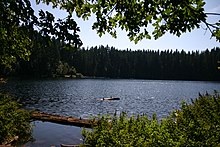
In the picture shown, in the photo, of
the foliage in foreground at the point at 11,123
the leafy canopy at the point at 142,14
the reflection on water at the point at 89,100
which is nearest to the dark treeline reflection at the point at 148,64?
the reflection on water at the point at 89,100

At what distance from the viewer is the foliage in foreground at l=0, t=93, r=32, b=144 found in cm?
1387

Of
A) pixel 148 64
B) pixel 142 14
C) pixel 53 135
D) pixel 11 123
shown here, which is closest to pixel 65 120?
pixel 53 135

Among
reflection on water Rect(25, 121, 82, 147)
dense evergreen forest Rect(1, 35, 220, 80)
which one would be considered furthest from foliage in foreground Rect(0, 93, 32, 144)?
dense evergreen forest Rect(1, 35, 220, 80)

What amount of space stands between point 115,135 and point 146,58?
168058mm

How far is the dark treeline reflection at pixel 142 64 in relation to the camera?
14812 centimetres

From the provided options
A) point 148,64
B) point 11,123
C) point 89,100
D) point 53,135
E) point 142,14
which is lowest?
point 89,100

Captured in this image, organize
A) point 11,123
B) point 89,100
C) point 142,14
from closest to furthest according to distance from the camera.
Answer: point 142,14 < point 11,123 < point 89,100

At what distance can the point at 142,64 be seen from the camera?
6816 inches

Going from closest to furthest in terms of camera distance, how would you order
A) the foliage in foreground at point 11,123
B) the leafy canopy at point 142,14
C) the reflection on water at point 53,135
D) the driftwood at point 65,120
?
the leafy canopy at point 142,14
the foliage in foreground at point 11,123
the reflection on water at point 53,135
the driftwood at point 65,120

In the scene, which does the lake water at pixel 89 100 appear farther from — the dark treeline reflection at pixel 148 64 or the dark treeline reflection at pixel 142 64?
the dark treeline reflection at pixel 148 64

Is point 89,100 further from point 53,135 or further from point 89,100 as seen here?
point 53,135

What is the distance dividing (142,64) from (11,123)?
161 meters

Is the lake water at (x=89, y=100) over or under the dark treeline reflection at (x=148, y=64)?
under

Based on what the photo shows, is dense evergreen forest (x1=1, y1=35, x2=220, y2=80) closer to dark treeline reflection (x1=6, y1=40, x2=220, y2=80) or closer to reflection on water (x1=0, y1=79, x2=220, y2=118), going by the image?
dark treeline reflection (x1=6, y1=40, x2=220, y2=80)
